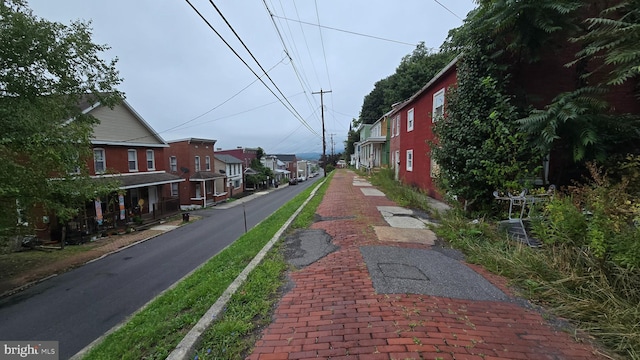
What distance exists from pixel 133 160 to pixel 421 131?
783 inches

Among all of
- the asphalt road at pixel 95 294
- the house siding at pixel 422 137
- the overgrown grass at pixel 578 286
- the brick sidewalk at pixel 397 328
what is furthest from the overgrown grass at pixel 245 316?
the house siding at pixel 422 137

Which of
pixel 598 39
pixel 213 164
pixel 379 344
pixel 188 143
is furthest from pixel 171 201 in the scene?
pixel 598 39

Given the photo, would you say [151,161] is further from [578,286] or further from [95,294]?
[578,286]

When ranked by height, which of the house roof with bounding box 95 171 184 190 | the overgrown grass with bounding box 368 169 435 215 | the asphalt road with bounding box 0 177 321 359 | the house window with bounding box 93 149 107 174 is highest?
the house window with bounding box 93 149 107 174

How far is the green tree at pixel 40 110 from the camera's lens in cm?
806

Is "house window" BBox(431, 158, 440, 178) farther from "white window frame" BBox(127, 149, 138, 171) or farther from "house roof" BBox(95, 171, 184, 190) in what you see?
"white window frame" BBox(127, 149, 138, 171)

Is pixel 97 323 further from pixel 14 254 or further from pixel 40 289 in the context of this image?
pixel 14 254

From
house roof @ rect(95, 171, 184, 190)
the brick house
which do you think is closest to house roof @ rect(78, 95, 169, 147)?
house roof @ rect(95, 171, 184, 190)

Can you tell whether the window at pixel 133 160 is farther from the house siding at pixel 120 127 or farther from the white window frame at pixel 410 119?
the white window frame at pixel 410 119

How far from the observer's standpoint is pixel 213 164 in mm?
31750

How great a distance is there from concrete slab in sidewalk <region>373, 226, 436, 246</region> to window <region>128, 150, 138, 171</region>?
2017 centimetres

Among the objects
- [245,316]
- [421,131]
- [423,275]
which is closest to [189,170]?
[421,131]

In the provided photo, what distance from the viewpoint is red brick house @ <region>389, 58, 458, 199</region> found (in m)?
10.2

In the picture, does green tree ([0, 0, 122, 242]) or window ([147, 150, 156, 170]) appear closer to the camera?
green tree ([0, 0, 122, 242])
